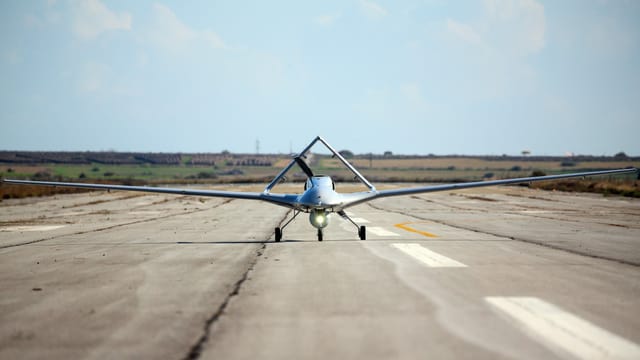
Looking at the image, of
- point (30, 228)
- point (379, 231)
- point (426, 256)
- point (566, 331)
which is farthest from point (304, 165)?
point (566, 331)

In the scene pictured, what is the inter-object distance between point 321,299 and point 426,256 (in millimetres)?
7123

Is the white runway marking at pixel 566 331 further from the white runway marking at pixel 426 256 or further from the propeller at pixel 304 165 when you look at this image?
the propeller at pixel 304 165

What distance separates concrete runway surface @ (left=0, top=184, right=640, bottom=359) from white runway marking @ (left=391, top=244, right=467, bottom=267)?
0.19 ft

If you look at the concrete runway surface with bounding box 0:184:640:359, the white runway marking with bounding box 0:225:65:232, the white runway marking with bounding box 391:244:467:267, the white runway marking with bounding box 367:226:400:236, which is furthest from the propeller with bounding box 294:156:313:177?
the white runway marking with bounding box 0:225:65:232

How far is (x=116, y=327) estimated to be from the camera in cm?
870

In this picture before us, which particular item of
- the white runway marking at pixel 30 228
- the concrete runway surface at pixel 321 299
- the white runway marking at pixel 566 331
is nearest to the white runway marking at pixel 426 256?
the concrete runway surface at pixel 321 299

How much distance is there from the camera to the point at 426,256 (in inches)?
677

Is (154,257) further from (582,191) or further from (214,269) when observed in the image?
(582,191)

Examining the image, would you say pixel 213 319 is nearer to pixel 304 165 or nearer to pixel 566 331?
pixel 566 331

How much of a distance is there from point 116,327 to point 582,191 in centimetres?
7630

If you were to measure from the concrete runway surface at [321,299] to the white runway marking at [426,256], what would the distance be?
0.06 metres

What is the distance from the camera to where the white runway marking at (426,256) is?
1550cm

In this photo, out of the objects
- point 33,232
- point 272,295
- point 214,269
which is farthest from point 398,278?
point 33,232

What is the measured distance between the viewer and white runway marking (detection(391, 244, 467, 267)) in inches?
610
